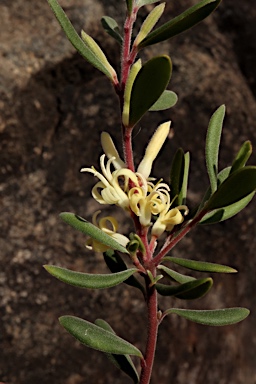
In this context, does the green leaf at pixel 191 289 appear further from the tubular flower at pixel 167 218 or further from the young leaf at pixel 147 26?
the young leaf at pixel 147 26

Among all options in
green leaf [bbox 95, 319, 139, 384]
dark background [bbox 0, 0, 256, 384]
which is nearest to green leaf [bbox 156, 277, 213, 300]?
green leaf [bbox 95, 319, 139, 384]

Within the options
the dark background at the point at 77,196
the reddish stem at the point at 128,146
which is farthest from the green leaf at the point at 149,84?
the dark background at the point at 77,196

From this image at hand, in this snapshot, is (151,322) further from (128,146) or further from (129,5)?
(129,5)

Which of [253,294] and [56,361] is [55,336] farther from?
[253,294]

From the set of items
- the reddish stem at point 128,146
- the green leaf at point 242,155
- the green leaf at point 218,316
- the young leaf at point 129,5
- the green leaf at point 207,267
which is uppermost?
the young leaf at point 129,5

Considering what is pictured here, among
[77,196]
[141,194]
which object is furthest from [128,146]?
[77,196]

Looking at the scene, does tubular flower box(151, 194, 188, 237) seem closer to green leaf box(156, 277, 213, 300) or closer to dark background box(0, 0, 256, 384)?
green leaf box(156, 277, 213, 300)

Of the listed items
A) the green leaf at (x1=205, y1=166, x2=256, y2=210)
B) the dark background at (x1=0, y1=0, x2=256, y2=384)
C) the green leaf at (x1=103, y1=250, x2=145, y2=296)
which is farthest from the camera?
the dark background at (x1=0, y1=0, x2=256, y2=384)
